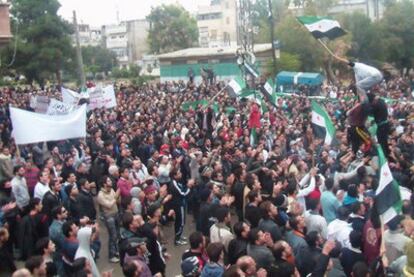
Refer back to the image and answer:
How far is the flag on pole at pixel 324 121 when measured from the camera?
1280 centimetres

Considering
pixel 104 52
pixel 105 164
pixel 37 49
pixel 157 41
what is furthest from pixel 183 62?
pixel 105 164

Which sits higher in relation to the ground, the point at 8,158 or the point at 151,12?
the point at 151,12

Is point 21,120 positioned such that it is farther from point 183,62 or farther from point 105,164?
point 183,62

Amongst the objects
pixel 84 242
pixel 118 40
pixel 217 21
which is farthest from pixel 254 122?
pixel 118 40

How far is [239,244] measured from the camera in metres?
7.34

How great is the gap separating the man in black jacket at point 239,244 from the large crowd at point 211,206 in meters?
0.02

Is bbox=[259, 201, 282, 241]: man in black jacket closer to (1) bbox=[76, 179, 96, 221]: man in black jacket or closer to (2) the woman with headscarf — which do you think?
(2) the woman with headscarf

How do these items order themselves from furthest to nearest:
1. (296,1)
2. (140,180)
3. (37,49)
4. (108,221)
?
(296,1) < (37,49) < (140,180) < (108,221)

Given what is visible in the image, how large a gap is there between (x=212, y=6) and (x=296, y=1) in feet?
118

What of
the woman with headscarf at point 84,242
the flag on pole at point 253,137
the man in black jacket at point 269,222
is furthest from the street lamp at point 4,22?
the man in black jacket at point 269,222

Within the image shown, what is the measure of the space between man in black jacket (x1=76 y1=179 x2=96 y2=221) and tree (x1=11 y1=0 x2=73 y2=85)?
120ft

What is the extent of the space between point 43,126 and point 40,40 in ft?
118

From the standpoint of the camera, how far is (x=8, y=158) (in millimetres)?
12055

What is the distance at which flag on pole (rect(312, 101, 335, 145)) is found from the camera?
1280 centimetres
